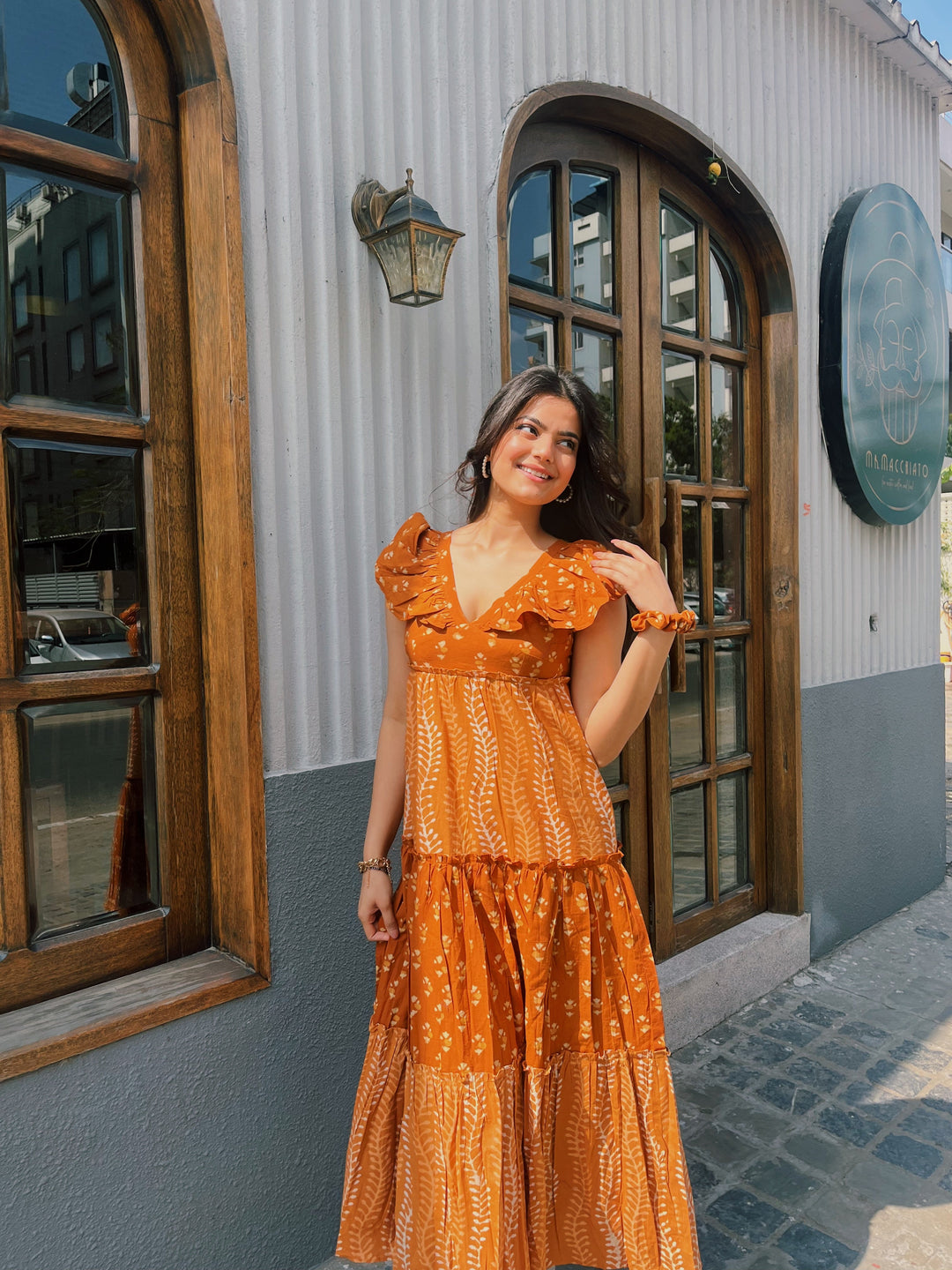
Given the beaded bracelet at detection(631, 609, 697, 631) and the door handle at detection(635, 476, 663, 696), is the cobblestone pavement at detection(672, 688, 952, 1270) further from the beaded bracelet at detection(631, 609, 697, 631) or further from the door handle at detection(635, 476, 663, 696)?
the beaded bracelet at detection(631, 609, 697, 631)

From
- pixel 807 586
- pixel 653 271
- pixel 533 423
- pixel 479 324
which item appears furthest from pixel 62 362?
pixel 807 586

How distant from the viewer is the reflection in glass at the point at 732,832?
13.1 feet

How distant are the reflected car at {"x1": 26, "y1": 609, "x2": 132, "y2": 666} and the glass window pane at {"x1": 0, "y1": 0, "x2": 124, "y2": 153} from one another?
99 cm

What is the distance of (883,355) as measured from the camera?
4.45 m

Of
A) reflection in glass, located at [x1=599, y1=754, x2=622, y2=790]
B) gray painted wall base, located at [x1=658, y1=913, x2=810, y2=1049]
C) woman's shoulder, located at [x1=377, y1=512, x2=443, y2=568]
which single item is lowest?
gray painted wall base, located at [x1=658, y1=913, x2=810, y2=1049]

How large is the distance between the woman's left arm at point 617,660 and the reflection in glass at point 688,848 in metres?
1.87

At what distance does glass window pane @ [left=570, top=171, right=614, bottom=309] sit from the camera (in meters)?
3.29

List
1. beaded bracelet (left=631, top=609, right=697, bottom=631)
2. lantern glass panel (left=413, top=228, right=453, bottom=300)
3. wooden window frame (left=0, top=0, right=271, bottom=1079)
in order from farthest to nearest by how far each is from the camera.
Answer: lantern glass panel (left=413, top=228, right=453, bottom=300)
wooden window frame (left=0, top=0, right=271, bottom=1079)
beaded bracelet (left=631, top=609, right=697, bottom=631)

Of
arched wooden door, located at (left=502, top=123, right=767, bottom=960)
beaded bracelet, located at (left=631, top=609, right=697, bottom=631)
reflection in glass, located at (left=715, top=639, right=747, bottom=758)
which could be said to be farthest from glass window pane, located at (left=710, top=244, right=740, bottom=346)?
beaded bracelet, located at (left=631, top=609, right=697, bottom=631)

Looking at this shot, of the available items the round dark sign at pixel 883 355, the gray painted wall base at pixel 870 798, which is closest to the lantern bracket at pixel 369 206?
the round dark sign at pixel 883 355

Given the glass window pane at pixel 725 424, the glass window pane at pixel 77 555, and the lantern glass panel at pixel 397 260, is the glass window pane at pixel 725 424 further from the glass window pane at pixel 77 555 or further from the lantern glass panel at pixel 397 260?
the glass window pane at pixel 77 555

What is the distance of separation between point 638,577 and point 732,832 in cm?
251

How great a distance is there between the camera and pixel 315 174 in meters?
2.31

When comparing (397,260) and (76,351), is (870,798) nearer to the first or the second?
(397,260)
